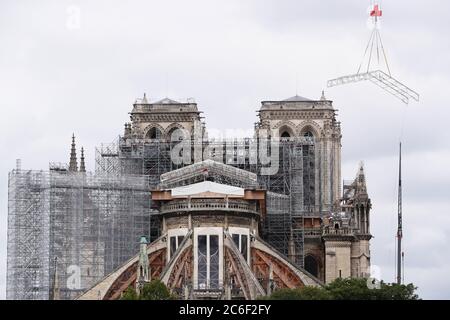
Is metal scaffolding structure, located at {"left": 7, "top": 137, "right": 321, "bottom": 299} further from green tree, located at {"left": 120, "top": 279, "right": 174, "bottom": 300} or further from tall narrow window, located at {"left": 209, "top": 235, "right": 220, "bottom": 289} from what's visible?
green tree, located at {"left": 120, "top": 279, "right": 174, "bottom": 300}

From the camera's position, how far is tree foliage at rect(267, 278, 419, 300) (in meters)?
150

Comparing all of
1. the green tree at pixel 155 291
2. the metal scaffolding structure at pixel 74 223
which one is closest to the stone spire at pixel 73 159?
the metal scaffolding structure at pixel 74 223

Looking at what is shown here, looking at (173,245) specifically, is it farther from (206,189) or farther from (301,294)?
(301,294)

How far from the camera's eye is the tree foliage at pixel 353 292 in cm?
14962

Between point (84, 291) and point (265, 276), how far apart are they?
14.5 meters

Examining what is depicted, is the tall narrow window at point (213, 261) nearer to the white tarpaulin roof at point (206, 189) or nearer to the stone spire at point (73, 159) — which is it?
the white tarpaulin roof at point (206, 189)

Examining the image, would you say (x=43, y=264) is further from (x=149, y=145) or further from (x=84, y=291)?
(x=149, y=145)

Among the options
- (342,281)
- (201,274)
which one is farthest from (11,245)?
(342,281)

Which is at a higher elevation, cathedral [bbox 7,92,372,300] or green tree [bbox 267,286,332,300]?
cathedral [bbox 7,92,372,300]

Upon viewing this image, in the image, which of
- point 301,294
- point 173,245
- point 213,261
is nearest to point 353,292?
point 301,294

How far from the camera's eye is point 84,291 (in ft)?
566

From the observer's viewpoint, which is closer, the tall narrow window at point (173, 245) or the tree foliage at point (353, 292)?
the tree foliage at point (353, 292)

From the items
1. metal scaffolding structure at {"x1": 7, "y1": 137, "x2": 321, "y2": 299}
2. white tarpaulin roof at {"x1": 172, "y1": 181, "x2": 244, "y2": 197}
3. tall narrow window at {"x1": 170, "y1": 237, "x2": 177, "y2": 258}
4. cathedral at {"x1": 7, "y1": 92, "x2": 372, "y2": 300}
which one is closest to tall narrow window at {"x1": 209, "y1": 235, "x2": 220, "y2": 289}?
cathedral at {"x1": 7, "y1": 92, "x2": 372, "y2": 300}

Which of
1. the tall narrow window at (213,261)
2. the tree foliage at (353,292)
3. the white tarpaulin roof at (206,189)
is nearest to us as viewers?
the tree foliage at (353,292)
